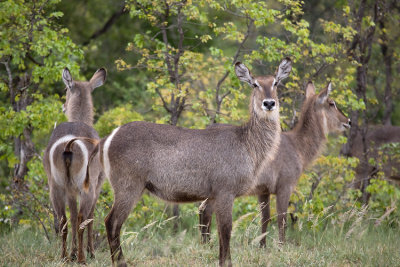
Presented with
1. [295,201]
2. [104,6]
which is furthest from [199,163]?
[104,6]

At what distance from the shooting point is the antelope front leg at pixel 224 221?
5504 millimetres

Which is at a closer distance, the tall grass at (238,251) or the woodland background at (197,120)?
the tall grass at (238,251)

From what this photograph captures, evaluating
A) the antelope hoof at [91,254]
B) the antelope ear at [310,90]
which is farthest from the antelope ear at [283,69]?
the antelope hoof at [91,254]

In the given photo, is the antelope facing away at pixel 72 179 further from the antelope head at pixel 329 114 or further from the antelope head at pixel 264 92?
the antelope head at pixel 329 114

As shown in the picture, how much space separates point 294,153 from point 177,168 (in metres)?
2.68

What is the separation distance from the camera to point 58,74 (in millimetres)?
7902

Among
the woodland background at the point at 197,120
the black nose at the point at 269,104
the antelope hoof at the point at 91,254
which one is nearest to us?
the black nose at the point at 269,104

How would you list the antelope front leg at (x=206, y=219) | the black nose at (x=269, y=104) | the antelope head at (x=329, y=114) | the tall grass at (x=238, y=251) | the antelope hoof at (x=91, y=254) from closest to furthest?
the tall grass at (x=238, y=251)
the black nose at (x=269, y=104)
the antelope hoof at (x=91, y=254)
the antelope front leg at (x=206, y=219)
the antelope head at (x=329, y=114)

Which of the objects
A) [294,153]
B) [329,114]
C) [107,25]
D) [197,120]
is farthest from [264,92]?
[107,25]

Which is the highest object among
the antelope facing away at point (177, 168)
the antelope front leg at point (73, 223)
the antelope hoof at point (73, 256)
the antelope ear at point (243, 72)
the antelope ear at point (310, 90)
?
the antelope ear at point (243, 72)

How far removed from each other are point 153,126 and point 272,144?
1.36m

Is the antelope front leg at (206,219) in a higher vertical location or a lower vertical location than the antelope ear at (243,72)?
lower

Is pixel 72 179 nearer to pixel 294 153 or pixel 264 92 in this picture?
pixel 264 92

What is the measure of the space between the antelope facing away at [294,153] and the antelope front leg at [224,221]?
1.40m
